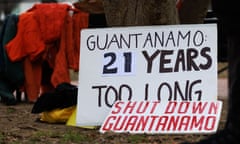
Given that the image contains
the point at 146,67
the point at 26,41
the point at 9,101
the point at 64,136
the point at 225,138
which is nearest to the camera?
the point at 225,138

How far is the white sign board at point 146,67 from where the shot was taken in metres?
4.91

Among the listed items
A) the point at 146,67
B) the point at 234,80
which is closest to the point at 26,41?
the point at 146,67

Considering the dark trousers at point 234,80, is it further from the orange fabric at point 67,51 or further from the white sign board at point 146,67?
the orange fabric at point 67,51

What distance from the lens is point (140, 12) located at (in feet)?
17.7

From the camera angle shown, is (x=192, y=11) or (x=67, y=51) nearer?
(x=192, y=11)

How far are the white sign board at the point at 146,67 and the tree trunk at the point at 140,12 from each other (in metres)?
0.26

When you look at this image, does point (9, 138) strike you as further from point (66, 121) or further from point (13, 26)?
point (13, 26)

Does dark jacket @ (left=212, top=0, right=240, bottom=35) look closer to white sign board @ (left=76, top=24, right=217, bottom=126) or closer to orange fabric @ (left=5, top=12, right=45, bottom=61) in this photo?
white sign board @ (left=76, top=24, right=217, bottom=126)

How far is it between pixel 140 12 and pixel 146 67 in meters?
0.59

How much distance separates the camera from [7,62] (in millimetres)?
7652

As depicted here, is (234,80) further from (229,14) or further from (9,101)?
(9,101)

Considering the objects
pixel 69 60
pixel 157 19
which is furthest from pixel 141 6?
pixel 69 60

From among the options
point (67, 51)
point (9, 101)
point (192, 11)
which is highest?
point (192, 11)

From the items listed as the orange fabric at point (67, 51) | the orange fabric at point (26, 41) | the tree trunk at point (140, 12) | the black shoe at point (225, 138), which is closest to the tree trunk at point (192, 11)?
the orange fabric at point (67, 51)
